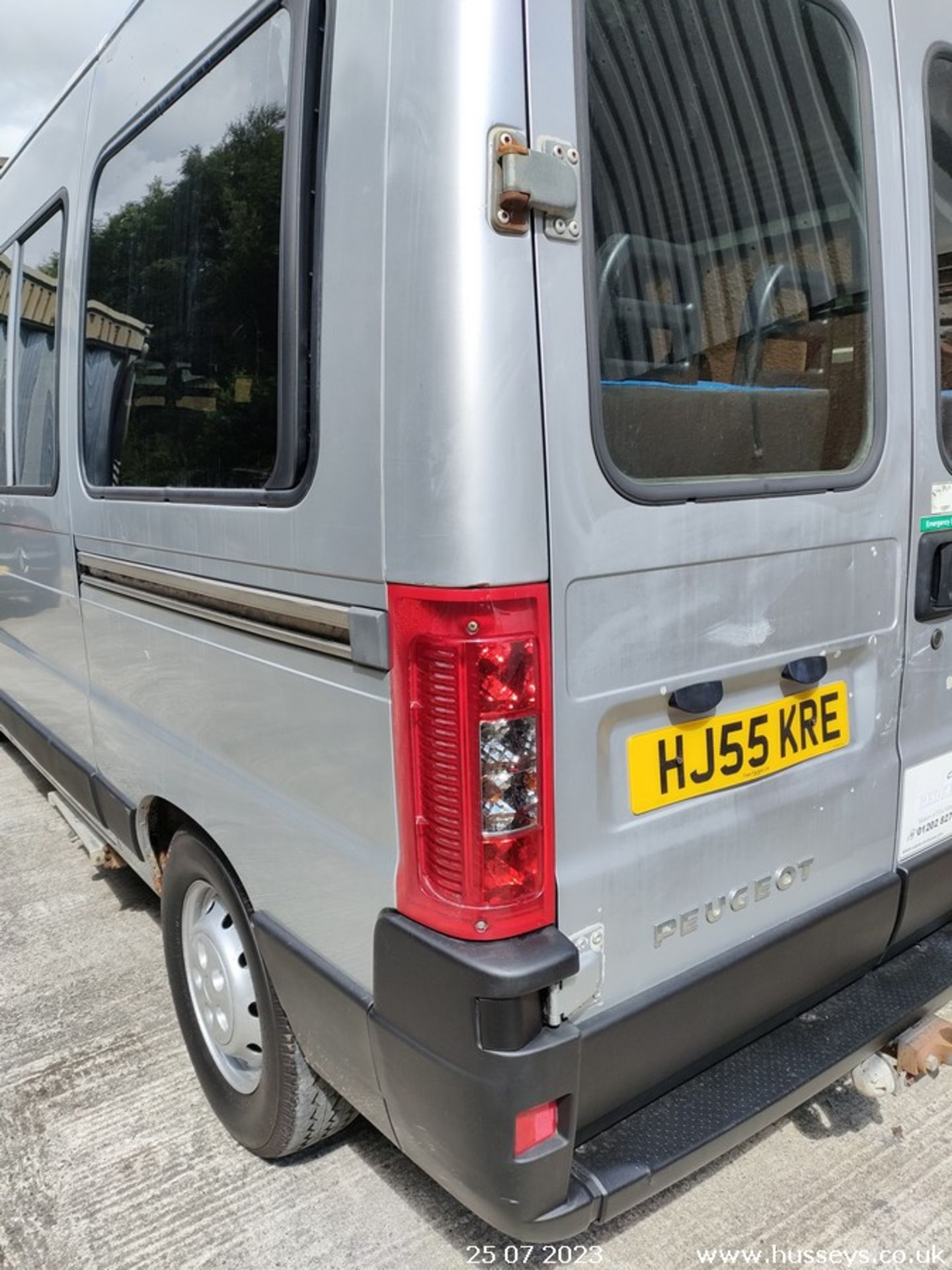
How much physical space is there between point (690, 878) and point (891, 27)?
161 centimetres

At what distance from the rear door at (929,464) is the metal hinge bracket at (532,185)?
0.85m

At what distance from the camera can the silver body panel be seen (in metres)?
1.36

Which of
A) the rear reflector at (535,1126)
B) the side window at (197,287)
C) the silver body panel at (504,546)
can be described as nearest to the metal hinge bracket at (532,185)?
the silver body panel at (504,546)

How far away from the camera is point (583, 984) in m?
1.56

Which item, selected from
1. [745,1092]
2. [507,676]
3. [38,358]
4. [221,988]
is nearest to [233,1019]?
[221,988]

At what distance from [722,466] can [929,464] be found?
0.57 meters

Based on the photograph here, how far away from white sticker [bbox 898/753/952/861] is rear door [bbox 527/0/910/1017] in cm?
10

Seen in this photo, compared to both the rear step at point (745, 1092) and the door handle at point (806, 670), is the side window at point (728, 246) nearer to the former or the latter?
the door handle at point (806, 670)

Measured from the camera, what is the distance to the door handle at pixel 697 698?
1.63 m

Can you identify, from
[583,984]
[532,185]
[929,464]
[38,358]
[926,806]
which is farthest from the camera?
[38,358]

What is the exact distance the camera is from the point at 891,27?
Result: 1827mm

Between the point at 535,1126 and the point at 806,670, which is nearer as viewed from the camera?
the point at 535,1126

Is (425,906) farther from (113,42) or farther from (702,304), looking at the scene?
(113,42)

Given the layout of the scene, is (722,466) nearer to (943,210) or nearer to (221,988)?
(943,210)
